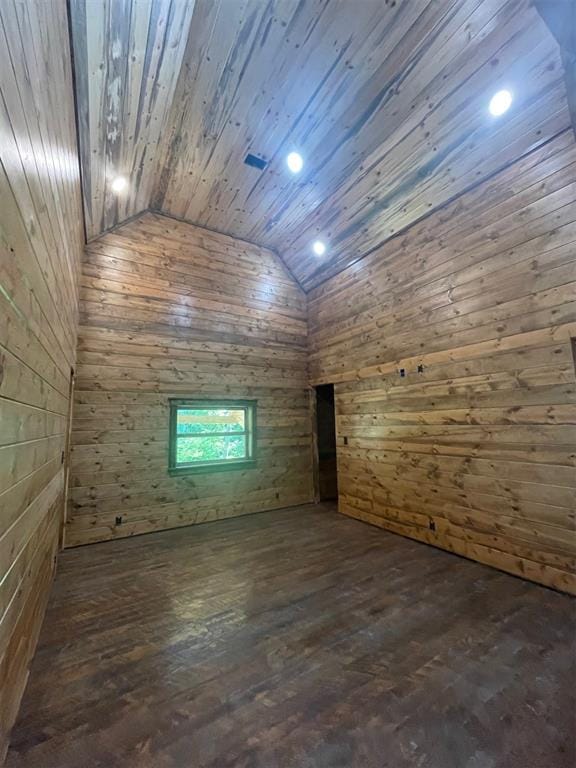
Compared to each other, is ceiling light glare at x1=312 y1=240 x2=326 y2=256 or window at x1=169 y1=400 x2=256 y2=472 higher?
ceiling light glare at x1=312 y1=240 x2=326 y2=256

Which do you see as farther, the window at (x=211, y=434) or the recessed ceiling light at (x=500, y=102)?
the window at (x=211, y=434)

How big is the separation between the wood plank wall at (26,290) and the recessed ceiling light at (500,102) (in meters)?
3.07

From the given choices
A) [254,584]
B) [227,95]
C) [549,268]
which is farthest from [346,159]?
[254,584]

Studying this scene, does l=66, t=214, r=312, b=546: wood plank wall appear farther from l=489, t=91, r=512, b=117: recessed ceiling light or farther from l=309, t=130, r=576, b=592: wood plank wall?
l=489, t=91, r=512, b=117: recessed ceiling light

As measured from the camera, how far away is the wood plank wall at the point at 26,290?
959mm

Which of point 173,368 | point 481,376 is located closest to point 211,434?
point 173,368

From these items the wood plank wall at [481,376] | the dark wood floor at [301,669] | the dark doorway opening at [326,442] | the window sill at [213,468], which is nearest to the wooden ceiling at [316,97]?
the wood plank wall at [481,376]

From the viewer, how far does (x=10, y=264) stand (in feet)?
3.27

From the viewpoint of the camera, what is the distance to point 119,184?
3.55 m

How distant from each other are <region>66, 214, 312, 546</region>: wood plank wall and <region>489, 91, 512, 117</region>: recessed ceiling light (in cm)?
355

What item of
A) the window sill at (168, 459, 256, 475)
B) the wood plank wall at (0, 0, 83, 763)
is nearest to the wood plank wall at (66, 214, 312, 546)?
the window sill at (168, 459, 256, 475)

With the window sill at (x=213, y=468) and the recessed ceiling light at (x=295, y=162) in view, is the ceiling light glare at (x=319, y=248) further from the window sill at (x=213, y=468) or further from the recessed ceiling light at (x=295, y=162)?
the window sill at (x=213, y=468)

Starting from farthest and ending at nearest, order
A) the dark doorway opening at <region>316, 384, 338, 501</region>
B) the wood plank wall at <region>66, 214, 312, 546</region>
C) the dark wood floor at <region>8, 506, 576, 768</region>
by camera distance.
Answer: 1. the dark doorway opening at <region>316, 384, 338, 501</region>
2. the wood plank wall at <region>66, 214, 312, 546</region>
3. the dark wood floor at <region>8, 506, 576, 768</region>

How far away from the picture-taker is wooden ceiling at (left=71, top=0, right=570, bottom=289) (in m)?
2.19
